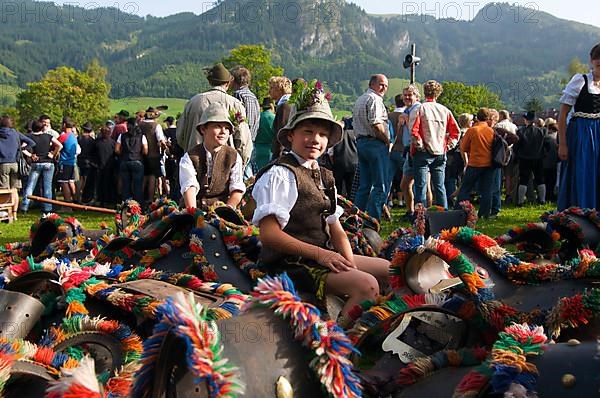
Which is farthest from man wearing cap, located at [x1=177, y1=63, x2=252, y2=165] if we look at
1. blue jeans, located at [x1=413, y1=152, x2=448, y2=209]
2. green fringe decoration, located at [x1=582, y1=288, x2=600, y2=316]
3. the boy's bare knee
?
green fringe decoration, located at [x1=582, y1=288, x2=600, y2=316]

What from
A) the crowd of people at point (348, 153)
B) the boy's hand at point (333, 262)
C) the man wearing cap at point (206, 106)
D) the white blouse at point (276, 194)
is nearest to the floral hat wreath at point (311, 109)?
the crowd of people at point (348, 153)

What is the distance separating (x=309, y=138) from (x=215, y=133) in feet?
5.02

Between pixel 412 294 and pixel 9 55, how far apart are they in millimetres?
107132

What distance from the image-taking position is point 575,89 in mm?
5293

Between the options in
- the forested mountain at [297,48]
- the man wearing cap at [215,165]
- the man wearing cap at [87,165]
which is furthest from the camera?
the forested mountain at [297,48]

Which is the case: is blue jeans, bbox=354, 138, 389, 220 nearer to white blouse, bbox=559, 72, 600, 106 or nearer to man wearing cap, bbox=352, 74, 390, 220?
man wearing cap, bbox=352, 74, 390, 220

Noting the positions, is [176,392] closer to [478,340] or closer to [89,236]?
[478,340]

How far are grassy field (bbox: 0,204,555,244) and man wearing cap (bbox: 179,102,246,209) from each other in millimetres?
2750

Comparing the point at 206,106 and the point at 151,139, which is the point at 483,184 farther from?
the point at 151,139

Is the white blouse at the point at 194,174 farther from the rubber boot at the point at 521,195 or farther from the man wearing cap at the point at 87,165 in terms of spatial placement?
the man wearing cap at the point at 87,165

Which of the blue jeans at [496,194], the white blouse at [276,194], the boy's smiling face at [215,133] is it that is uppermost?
the boy's smiling face at [215,133]

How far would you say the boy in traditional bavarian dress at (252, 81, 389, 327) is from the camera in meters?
2.89

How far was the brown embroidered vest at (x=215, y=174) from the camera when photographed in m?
4.46

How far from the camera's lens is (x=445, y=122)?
306 inches
